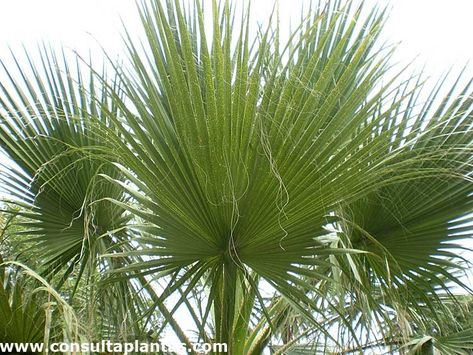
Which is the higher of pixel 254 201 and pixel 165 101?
pixel 165 101

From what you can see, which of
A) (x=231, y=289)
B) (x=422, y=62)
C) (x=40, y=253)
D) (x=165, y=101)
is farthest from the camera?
(x=40, y=253)

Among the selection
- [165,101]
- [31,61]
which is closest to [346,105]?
[165,101]

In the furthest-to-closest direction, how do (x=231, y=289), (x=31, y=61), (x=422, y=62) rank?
(x=31, y=61) < (x=422, y=62) < (x=231, y=289)

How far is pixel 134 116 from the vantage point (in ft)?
6.00

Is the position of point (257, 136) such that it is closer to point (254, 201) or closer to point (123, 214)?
point (254, 201)

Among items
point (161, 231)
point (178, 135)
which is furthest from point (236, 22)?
point (161, 231)

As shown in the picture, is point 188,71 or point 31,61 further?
point 31,61

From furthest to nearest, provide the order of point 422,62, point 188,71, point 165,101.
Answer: point 422,62, point 165,101, point 188,71

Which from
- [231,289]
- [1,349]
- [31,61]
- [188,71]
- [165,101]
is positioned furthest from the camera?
[31,61]

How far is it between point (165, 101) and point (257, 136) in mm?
301

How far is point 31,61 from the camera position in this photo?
2701 millimetres

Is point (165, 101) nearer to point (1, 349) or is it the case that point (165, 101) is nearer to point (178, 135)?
point (178, 135)

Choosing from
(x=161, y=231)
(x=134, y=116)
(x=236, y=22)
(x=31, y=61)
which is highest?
(x=31, y=61)

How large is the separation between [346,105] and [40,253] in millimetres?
1423
